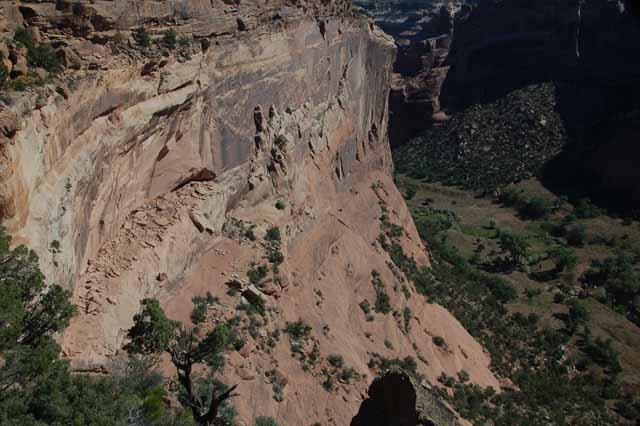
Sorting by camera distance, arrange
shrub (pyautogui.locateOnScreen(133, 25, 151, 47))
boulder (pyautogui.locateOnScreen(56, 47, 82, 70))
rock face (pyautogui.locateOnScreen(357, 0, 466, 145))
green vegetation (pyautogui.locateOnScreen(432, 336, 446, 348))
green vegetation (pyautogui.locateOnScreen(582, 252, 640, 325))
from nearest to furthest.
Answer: boulder (pyautogui.locateOnScreen(56, 47, 82, 70)) → shrub (pyautogui.locateOnScreen(133, 25, 151, 47)) → green vegetation (pyautogui.locateOnScreen(432, 336, 446, 348)) → green vegetation (pyautogui.locateOnScreen(582, 252, 640, 325)) → rock face (pyautogui.locateOnScreen(357, 0, 466, 145))

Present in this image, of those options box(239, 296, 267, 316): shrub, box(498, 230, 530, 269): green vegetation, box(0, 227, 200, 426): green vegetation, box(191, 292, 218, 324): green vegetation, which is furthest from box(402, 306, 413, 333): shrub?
box(498, 230, 530, 269): green vegetation

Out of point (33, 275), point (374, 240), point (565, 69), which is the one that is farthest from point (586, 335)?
point (565, 69)

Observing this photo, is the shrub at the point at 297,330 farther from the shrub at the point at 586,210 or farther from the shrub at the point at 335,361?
the shrub at the point at 586,210

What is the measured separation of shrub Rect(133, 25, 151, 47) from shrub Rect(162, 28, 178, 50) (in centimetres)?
101

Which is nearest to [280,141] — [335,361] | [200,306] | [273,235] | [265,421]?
[273,235]

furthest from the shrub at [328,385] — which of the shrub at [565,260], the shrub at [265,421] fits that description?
the shrub at [565,260]

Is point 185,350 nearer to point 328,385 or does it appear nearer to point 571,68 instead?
point 328,385

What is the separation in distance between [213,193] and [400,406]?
12500mm

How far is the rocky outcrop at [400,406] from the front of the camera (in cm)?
1951

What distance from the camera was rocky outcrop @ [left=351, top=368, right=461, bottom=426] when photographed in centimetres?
1951

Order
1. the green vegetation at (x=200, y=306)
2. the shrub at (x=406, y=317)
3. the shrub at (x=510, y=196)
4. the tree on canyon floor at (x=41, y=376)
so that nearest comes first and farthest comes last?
the tree on canyon floor at (x=41, y=376), the green vegetation at (x=200, y=306), the shrub at (x=406, y=317), the shrub at (x=510, y=196)

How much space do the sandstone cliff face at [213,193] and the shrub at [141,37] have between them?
0.35 meters

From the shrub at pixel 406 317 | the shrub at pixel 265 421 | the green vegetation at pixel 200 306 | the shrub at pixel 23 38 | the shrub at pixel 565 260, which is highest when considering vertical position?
the shrub at pixel 23 38

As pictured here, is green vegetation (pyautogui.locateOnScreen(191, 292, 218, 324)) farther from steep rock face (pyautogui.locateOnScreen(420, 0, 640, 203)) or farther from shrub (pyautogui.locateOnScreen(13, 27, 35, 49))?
steep rock face (pyautogui.locateOnScreen(420, 0, 640, 203))
